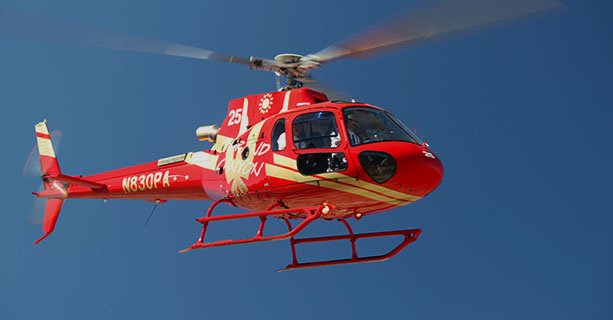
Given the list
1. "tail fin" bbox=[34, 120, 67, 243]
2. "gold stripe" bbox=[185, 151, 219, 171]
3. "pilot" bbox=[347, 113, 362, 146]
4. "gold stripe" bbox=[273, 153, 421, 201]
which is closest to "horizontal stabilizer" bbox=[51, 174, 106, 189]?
"tail fin" bbox=[34, 120, 67, 243]

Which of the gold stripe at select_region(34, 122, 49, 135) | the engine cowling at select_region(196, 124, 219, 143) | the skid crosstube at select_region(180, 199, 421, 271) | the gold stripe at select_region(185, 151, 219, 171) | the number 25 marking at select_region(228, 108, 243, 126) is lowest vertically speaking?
the skid crosstube at select_region(180, 199, 421, 271)

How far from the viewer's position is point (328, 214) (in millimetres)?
10250

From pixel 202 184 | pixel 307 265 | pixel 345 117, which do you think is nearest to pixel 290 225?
pixel 307 265

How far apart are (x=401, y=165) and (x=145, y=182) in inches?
182

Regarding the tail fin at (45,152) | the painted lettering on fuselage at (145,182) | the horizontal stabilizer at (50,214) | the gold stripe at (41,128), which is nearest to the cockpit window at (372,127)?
the painted lettering on fuselage at (145,182)

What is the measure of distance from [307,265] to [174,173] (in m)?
2.53

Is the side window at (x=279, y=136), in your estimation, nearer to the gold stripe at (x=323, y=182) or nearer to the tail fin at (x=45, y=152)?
the gold stripe at (x=323, y=182)

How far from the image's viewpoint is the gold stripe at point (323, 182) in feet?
32.4

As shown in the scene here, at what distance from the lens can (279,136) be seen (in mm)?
10414

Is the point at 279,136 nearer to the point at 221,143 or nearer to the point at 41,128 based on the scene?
the point at 221,143

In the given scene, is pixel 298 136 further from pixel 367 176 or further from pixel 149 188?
pixel 149 188

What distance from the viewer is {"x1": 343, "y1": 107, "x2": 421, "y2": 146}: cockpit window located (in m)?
9.83

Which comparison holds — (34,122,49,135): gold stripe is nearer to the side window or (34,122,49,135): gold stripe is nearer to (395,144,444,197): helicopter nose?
the side window

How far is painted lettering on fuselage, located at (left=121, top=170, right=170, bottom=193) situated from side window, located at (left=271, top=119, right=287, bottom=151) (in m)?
2.52
